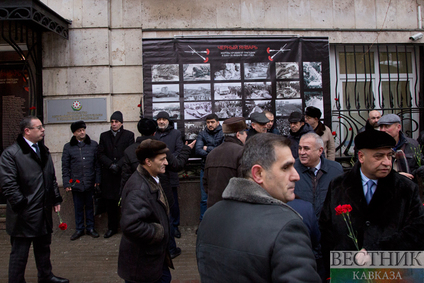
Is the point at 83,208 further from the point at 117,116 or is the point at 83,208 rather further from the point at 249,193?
the point at 249,193

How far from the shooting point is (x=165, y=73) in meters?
6.53

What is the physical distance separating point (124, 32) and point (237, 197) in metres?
5.97

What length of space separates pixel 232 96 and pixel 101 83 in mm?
2613

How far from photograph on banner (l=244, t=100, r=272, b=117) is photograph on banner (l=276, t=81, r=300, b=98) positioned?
0.28 m

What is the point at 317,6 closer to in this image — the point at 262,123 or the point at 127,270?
the point at 262,123

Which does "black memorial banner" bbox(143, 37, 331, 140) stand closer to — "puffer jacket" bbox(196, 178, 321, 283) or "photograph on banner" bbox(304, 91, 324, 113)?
"photograph on banner" bbox(304, 91, 324, 113)

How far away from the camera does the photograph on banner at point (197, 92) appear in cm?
661

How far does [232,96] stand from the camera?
670 cm

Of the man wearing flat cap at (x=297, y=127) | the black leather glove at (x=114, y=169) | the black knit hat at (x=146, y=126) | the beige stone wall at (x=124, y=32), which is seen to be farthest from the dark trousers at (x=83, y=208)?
the man wearing flat cap at (x=297, y=127)

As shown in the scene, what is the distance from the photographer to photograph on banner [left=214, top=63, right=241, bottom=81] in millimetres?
6645

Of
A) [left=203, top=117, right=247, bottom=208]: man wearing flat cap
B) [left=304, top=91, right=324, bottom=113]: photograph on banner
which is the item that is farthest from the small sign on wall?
[left=304, top=91, right=324, bottom=113]: photograph on banner

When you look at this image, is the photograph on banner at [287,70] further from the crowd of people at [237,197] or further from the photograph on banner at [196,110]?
the photograph on banner at [196,110]

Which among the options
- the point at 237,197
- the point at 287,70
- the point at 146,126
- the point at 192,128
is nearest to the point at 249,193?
the point at 237,197

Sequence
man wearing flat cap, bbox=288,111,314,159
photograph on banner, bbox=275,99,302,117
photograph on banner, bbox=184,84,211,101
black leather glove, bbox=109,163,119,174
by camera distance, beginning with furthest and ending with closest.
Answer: photograph on banner, bbox=275,99,302,117 → photograph on banner, bbox=184,84,211,101 → black leather glove, bbox=109,163,119,174 → man wearing flat cap, bbox=288,111,314,159
